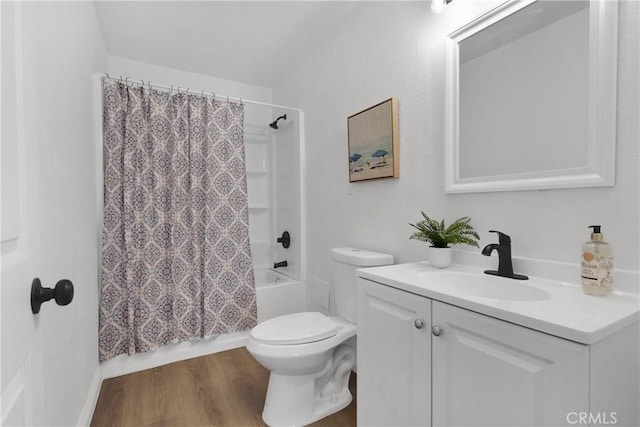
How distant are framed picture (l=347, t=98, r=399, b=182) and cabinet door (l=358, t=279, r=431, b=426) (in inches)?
30.4

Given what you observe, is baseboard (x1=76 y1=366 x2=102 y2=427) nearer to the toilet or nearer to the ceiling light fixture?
the toilet

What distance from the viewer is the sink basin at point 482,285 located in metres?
1.06

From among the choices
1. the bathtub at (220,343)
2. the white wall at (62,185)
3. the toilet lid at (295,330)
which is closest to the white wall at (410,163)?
the bathtub at (220,343)

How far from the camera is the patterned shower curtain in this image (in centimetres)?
203

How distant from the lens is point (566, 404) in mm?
698

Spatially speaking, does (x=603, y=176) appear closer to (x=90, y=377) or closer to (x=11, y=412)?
(x=11, y=412)

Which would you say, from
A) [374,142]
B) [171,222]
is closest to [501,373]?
[374,142]

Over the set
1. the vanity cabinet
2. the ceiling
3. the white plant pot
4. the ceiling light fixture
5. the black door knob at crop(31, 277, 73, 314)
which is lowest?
the vanity cabinet

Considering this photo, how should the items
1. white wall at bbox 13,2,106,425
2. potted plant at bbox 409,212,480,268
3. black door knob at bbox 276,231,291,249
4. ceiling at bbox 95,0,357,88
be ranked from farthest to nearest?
black door knob at bbox 276,231,291,249 < ceiling at bbox 95,0,357,88 < potted plant at bbox 409,212,480,268 < white wall at bbox 13,2,106,425

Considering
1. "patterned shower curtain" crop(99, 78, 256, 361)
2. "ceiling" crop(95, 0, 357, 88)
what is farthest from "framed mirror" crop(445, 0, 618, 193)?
"patterned shower curtain" crop(99, 78, 256, 361)

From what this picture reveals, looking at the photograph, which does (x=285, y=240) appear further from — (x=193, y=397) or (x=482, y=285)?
(x=482, y=285)

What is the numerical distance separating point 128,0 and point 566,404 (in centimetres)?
277

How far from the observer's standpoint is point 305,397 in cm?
161

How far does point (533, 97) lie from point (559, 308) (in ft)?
2.60
